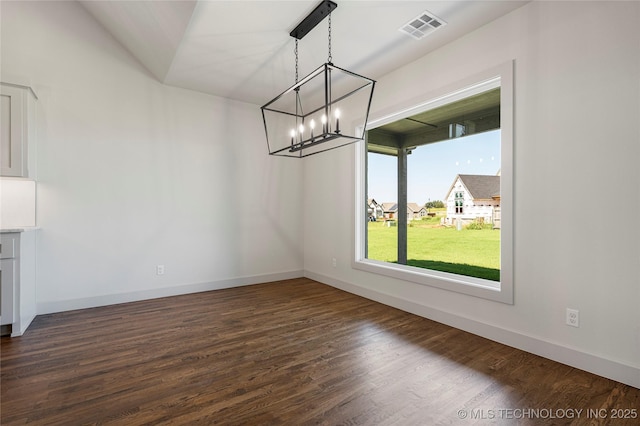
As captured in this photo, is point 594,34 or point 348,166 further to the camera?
point 348,166

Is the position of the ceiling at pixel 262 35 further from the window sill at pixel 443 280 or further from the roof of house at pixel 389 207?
the window sill at pixel 443 280

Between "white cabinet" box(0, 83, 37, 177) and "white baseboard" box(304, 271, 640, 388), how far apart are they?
418 centimetres

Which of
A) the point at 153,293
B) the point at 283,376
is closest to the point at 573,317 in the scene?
the point at 283,376

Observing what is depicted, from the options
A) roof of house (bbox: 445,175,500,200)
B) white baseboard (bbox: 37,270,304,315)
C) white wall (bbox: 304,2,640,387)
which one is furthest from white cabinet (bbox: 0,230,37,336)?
roof of house (bbox: 445,175,500,200)

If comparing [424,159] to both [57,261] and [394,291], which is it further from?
[57,261]

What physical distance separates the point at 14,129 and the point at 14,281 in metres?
1.48

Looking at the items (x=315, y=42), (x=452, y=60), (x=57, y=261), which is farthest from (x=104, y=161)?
(x=452, y=60)

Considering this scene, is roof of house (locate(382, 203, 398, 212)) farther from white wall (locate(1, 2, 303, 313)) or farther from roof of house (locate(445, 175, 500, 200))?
white wall (locate(1, 2, 303, 313))

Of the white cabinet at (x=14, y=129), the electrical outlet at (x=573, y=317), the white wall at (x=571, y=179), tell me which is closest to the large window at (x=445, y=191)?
the white wall at (x=571, y=179)

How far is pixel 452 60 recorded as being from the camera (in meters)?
Result: 3.14

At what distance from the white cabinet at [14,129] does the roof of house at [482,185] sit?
4.58 meters

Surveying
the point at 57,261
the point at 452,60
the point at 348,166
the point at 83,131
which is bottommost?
the point at 57,261

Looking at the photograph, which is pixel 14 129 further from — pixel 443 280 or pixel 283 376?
pixel 443 280

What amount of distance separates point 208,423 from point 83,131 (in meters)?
3.70
